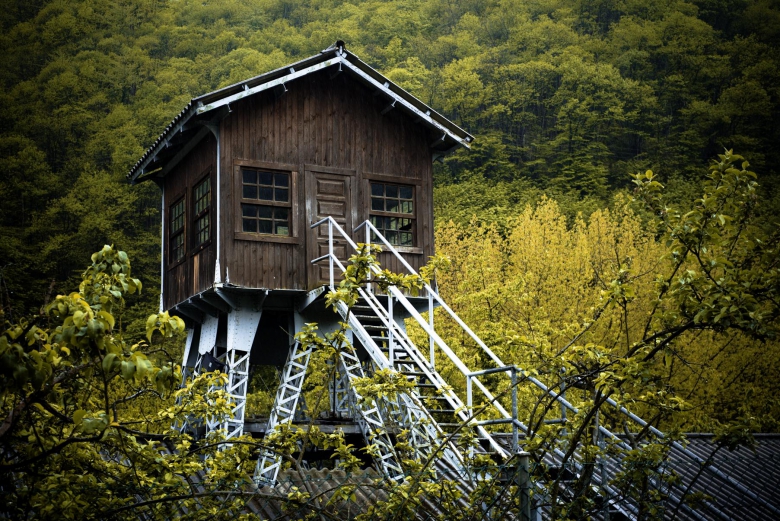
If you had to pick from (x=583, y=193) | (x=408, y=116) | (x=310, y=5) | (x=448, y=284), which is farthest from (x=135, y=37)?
(x=408, y=116)

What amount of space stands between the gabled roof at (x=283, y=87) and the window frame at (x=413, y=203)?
98cm

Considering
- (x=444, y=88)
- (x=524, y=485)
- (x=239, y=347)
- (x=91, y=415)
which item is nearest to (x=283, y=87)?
(x=239, y=347)

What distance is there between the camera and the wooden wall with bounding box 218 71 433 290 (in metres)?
14.8

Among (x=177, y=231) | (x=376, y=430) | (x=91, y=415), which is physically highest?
(x=177, y=231)

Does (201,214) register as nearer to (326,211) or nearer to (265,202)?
(265,202)

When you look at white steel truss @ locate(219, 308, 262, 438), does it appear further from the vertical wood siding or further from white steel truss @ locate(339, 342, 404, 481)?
white steel truss @ locate(339, 342, 404, 481)

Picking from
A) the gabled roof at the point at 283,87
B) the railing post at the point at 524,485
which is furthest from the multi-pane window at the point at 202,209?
the railing post at the point at 524,485

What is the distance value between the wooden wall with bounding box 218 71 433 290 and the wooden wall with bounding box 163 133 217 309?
497 mm

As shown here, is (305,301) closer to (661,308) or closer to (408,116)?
(408,116)

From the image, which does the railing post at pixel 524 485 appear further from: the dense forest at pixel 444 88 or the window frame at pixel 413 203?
the dense forest at pixel 444 88

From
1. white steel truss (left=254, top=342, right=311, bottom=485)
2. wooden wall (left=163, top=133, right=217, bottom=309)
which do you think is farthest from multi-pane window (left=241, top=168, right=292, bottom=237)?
white steel truss (left=254, top=342, right=311, bottom=485)

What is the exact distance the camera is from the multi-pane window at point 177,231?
17383 mm

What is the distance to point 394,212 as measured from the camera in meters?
16.3

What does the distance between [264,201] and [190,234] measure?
2.33m
